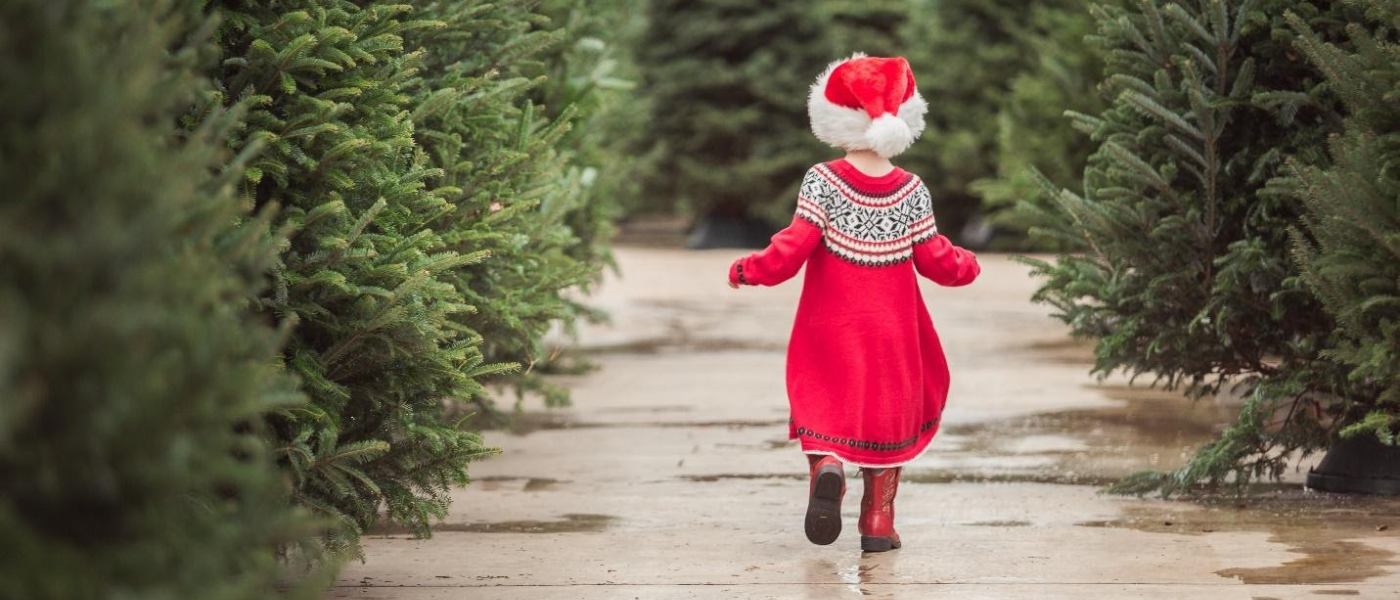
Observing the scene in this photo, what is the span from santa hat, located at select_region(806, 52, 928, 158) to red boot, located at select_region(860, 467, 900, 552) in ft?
3.67

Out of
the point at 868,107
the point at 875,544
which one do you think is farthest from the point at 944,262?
the point at 875,544

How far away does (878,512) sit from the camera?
5.88 meters

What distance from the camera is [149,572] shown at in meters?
2.40

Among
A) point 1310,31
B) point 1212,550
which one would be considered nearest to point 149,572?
point 1212,550

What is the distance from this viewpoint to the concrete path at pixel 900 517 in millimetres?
5301

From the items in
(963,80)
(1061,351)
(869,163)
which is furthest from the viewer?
(963,80)

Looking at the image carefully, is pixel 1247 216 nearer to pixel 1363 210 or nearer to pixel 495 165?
pixel 1363 210

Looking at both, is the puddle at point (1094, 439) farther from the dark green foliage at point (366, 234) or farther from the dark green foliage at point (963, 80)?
the dark green foliage at point (963, 80)

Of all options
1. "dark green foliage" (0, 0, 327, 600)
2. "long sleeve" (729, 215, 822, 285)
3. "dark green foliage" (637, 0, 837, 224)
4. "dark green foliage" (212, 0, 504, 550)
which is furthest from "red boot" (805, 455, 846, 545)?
"dark green foliage" (637, 0, 837, 224)

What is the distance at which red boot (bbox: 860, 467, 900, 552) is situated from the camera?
5.86 m

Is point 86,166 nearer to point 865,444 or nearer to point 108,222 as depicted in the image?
point 108,222

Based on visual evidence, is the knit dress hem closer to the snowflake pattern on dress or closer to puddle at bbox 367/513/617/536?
the snowflake pattern on dress

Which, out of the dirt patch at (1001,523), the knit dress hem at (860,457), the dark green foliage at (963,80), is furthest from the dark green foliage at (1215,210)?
the dark green foliage at (963,80)

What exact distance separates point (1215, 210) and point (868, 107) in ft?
5.56
